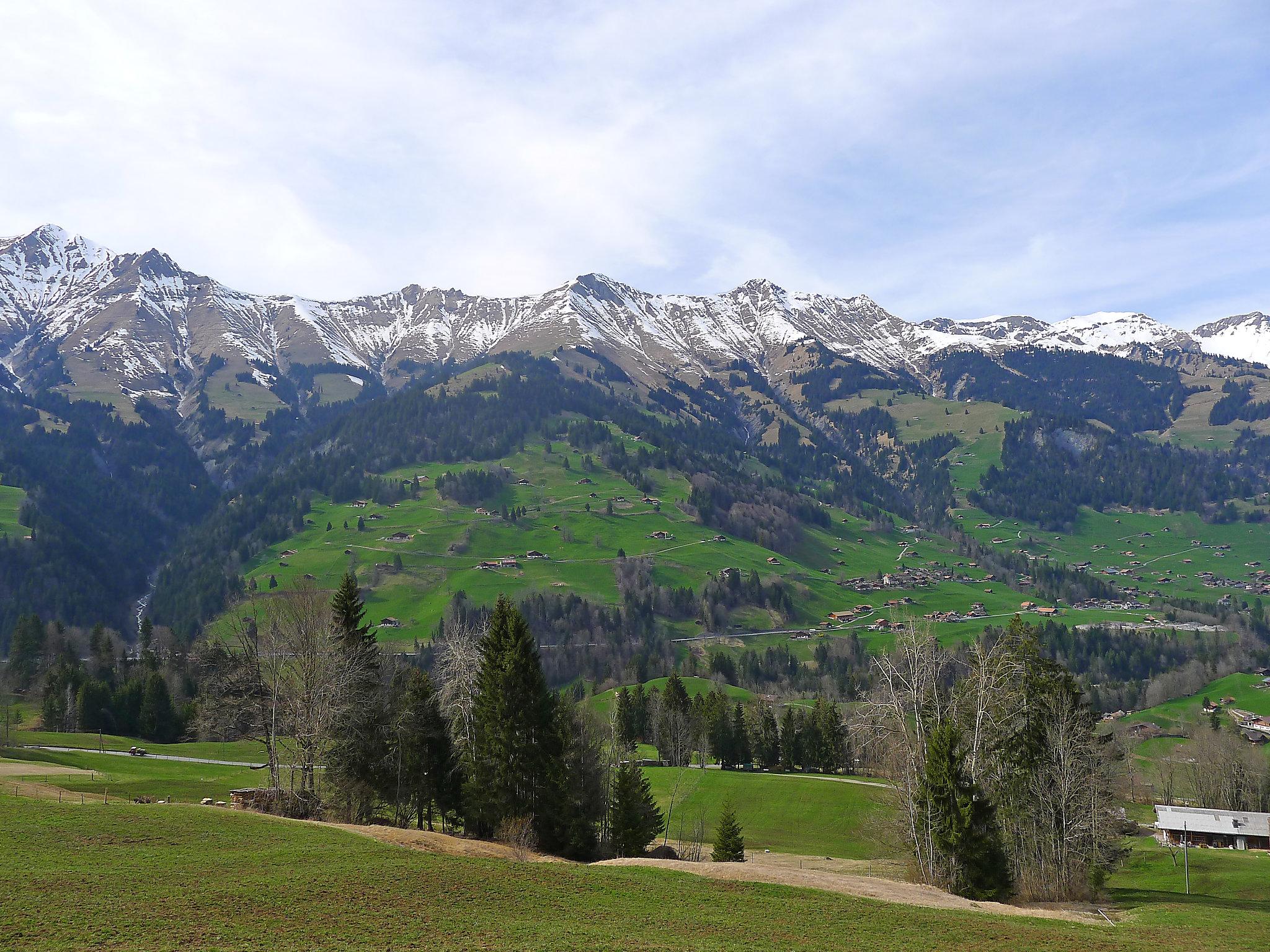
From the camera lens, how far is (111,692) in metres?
133

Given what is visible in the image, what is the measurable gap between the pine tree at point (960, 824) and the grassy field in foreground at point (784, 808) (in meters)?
29.8

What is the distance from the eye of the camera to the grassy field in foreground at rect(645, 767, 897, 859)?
286 ft

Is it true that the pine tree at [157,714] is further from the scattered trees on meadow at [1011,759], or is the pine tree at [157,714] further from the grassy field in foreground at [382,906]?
the scattered trees on meadow at [1011,759]

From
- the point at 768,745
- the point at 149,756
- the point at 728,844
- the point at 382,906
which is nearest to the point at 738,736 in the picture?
the point at 768,745

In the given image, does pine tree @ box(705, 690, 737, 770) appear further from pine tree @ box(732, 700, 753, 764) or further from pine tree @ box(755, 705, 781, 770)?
pine tree @ box(755, 705, 781, 770)

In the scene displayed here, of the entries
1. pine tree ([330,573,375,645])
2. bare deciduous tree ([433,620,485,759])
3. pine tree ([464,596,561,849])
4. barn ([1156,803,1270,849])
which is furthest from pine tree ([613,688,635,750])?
barn ([1156,803,1270,849])

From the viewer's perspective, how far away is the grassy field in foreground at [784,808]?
8731cm

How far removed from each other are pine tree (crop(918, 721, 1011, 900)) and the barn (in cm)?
7887

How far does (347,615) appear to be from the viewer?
63.7 meters

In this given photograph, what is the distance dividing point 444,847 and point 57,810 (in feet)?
64.7

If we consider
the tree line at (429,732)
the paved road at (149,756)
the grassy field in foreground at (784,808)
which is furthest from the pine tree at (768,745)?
the paved road at (149,756)

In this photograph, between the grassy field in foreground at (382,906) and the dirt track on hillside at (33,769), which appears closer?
the grassy field in foreground at (382,906)

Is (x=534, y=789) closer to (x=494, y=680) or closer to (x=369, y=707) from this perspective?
(x=494, y=680)

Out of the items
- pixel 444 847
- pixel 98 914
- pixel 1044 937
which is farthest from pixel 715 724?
pixel 98 914
